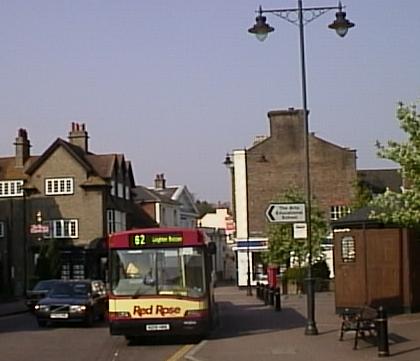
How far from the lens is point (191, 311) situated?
2314cm

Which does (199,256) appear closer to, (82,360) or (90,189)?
(82,360)

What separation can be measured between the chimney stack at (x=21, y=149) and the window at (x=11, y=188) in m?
→ 2.18

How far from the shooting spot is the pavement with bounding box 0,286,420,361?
19.8 m

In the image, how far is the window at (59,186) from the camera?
74438 millimetres

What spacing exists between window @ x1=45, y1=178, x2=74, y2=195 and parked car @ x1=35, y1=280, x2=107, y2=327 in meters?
39.5

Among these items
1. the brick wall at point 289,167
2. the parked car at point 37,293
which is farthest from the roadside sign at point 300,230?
the brick wall at point 289,167

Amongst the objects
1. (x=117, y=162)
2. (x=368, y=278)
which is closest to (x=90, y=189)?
(x=117, y=162)

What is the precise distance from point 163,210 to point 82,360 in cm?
7940

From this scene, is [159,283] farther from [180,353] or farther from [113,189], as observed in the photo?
[113,189]

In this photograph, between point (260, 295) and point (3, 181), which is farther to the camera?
point (3, 181)

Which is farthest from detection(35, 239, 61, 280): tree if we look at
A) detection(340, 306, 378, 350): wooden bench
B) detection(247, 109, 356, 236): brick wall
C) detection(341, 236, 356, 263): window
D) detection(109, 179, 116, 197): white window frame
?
detection(340, 306, 378, 350): wooden bench

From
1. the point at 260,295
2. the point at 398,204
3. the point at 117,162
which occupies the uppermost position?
the point at 117,162

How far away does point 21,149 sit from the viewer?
78688mm

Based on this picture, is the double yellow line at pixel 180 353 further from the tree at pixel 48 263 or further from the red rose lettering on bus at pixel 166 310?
the tree at pixel 48 263
